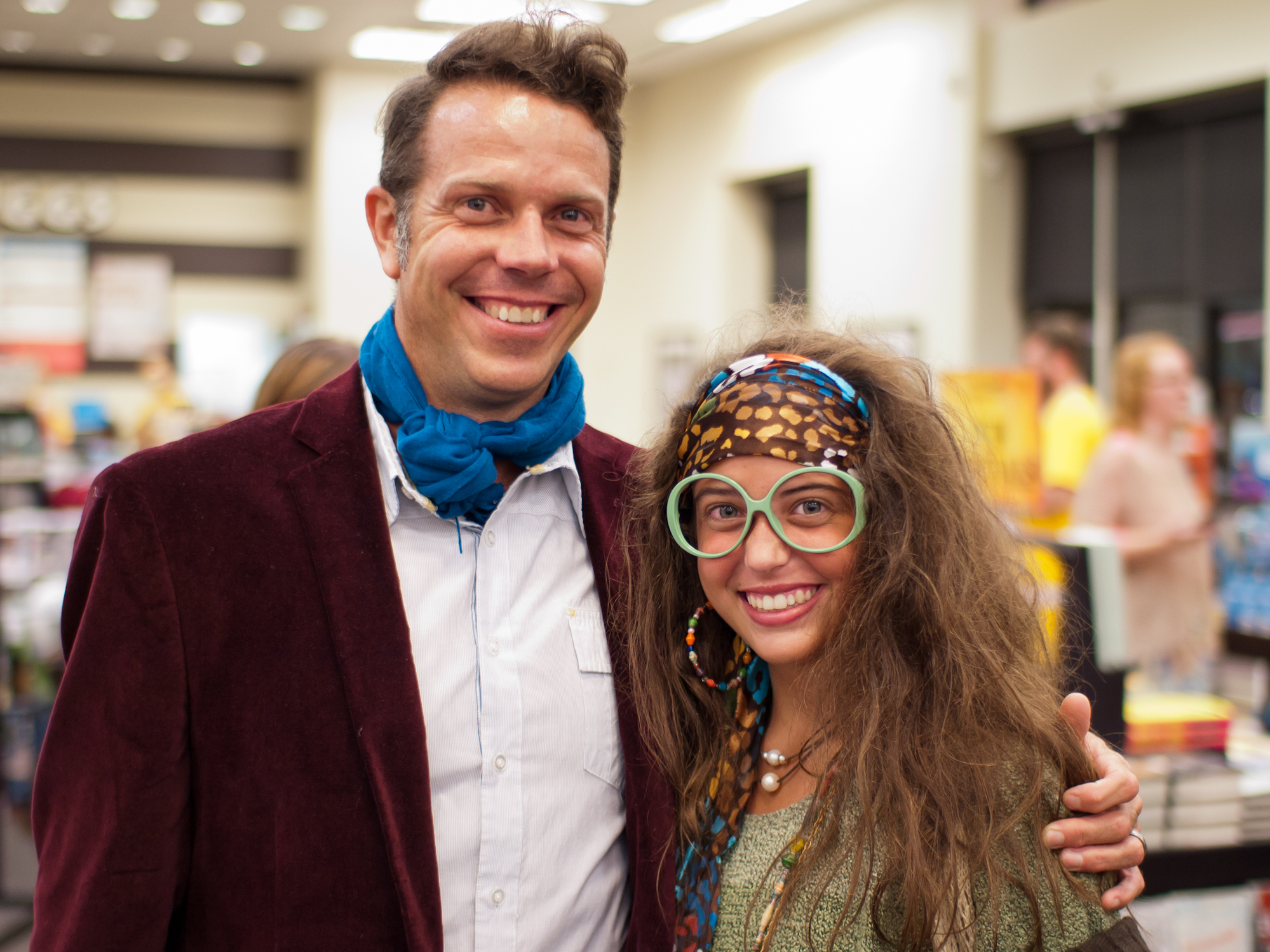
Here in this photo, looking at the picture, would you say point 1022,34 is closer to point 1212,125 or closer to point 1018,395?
point 1212,125

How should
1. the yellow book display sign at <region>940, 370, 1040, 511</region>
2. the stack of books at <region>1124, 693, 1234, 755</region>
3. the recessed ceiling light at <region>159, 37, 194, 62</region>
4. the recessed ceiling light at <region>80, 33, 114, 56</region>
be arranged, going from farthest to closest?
the recessed ceiling light at <region>159, 37, 194, 62</region> → the recessed ceiling light at <region>80, 33, 114, 56</region> → the yellow book display sign at <region>940, 370, 1040, 511</region> → the stack of books at <region>1124, 693, 1234, 755</region>

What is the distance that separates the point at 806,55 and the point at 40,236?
7351mm

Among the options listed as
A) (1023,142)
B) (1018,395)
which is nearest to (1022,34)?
(1023,142)

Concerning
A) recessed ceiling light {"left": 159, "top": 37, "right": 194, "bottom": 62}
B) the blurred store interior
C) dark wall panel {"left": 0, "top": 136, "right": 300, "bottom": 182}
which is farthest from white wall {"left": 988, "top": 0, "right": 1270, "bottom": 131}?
dark wall panel {"left": 0, "top": 136, "right": 300, "bottom": 182}

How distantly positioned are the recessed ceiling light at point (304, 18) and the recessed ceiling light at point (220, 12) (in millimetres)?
332

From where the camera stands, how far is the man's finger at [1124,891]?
132 centimetres

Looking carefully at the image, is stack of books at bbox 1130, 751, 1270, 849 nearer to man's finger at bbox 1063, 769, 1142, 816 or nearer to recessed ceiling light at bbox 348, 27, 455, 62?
man's finger at bbox 1063, 769, 1142, 816

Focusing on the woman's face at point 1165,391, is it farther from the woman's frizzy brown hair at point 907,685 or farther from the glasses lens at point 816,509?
the glasses lens at point 816,509

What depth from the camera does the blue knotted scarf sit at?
1.37 meters

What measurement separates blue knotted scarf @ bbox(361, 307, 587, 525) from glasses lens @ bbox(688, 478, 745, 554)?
19cm

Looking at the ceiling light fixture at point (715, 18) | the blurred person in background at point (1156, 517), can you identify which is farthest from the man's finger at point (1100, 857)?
the ceiling light fixture at point (715, 18)

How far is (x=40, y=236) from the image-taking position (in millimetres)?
10859

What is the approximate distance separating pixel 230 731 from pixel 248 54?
10515 millimetres

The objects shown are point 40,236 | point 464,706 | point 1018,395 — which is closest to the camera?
point 464,706
